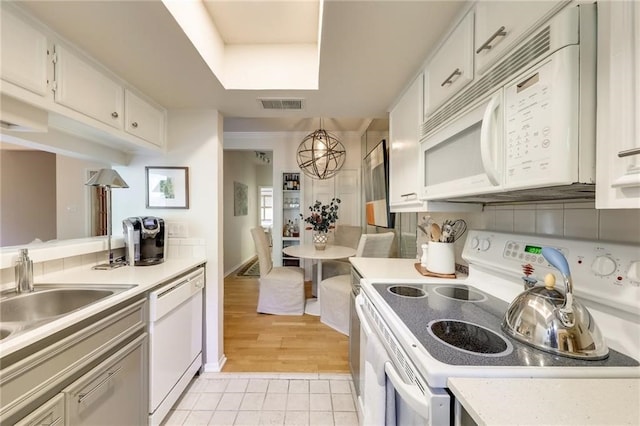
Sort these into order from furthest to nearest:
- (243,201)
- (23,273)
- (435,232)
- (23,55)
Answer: (243,201)
(435,232)
(23,273)
(23,55)

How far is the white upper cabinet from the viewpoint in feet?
1.67

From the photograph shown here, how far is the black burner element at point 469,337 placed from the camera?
0.71 m

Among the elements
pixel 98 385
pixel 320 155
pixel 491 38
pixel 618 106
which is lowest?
pixel 98 385

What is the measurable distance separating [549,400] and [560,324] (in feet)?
0.81

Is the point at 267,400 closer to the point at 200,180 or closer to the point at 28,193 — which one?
the point at 200,180

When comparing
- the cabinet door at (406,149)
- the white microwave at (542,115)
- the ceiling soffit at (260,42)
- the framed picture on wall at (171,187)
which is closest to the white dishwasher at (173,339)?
the framed picture on wall at (171,187)

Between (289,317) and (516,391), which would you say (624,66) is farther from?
(289,317)

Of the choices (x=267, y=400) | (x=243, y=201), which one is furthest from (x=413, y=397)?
(x=243, y=201)

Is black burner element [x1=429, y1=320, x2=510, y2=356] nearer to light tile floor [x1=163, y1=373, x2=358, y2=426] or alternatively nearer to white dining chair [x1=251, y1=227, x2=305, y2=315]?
light tile floor [x1=163, y1=373, x2=358, y2=426]

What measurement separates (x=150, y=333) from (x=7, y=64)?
1.33 m

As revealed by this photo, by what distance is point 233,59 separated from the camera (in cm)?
178

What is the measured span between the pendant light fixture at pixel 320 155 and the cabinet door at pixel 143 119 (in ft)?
6.34

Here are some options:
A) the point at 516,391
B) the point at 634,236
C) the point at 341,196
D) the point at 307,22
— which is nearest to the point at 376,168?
the point at 341,196

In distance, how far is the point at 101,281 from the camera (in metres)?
1.37
